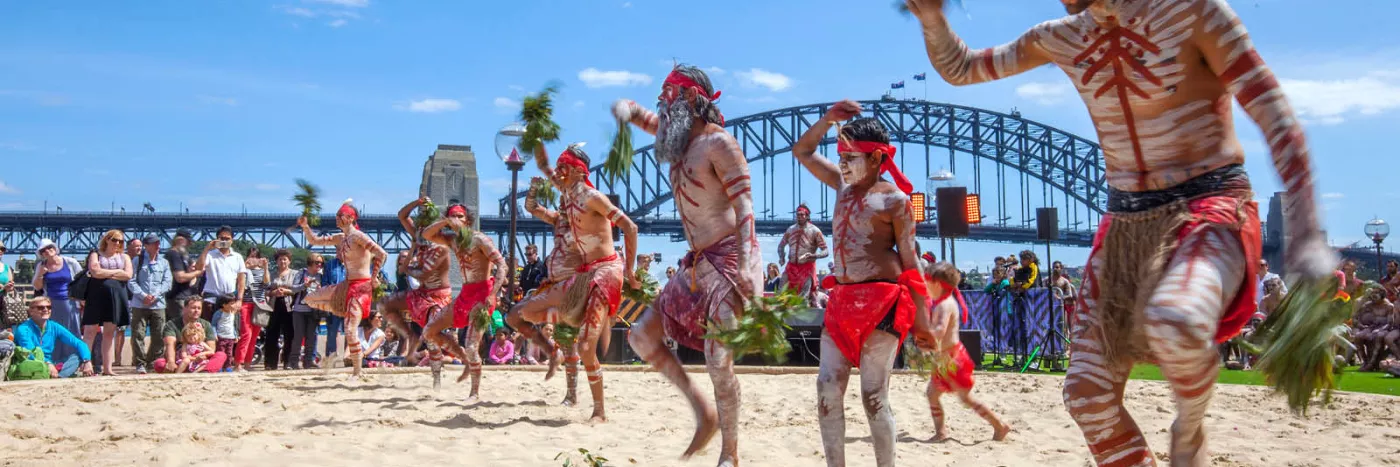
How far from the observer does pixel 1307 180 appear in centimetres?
248

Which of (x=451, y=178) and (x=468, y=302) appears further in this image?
(x=451, y=178)

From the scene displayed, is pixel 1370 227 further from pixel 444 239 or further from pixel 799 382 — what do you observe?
pixel 444 239

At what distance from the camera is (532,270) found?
13930 mm

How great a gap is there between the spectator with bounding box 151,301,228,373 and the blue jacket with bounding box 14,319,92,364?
791 millimetres

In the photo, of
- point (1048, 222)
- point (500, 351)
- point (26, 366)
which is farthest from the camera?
point (1048, 222)

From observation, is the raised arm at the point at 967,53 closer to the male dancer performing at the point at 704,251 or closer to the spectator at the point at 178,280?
the male dancer performing at the point at 704,251

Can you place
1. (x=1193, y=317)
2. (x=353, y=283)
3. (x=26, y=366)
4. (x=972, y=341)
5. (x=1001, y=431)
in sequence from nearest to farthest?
(x=1193, y=317)
(x=1001, y=431)
(x=26, y=366)
(x=353, y=283)
(x=972, y=341)

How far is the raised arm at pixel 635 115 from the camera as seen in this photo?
5270mm

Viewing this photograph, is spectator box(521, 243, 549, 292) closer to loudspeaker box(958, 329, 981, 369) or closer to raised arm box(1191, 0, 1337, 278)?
loudspeaker box(958, 329, 981, 369)

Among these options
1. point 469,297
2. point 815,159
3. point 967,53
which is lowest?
point 469,297

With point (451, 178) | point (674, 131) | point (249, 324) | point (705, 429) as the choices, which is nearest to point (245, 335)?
point (249, 324)

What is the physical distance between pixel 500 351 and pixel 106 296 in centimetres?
482

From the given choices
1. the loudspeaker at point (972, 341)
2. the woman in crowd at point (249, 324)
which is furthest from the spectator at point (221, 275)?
the loudspeaker at point (972, 341)

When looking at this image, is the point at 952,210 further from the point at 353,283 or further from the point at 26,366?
the point at 26,366
